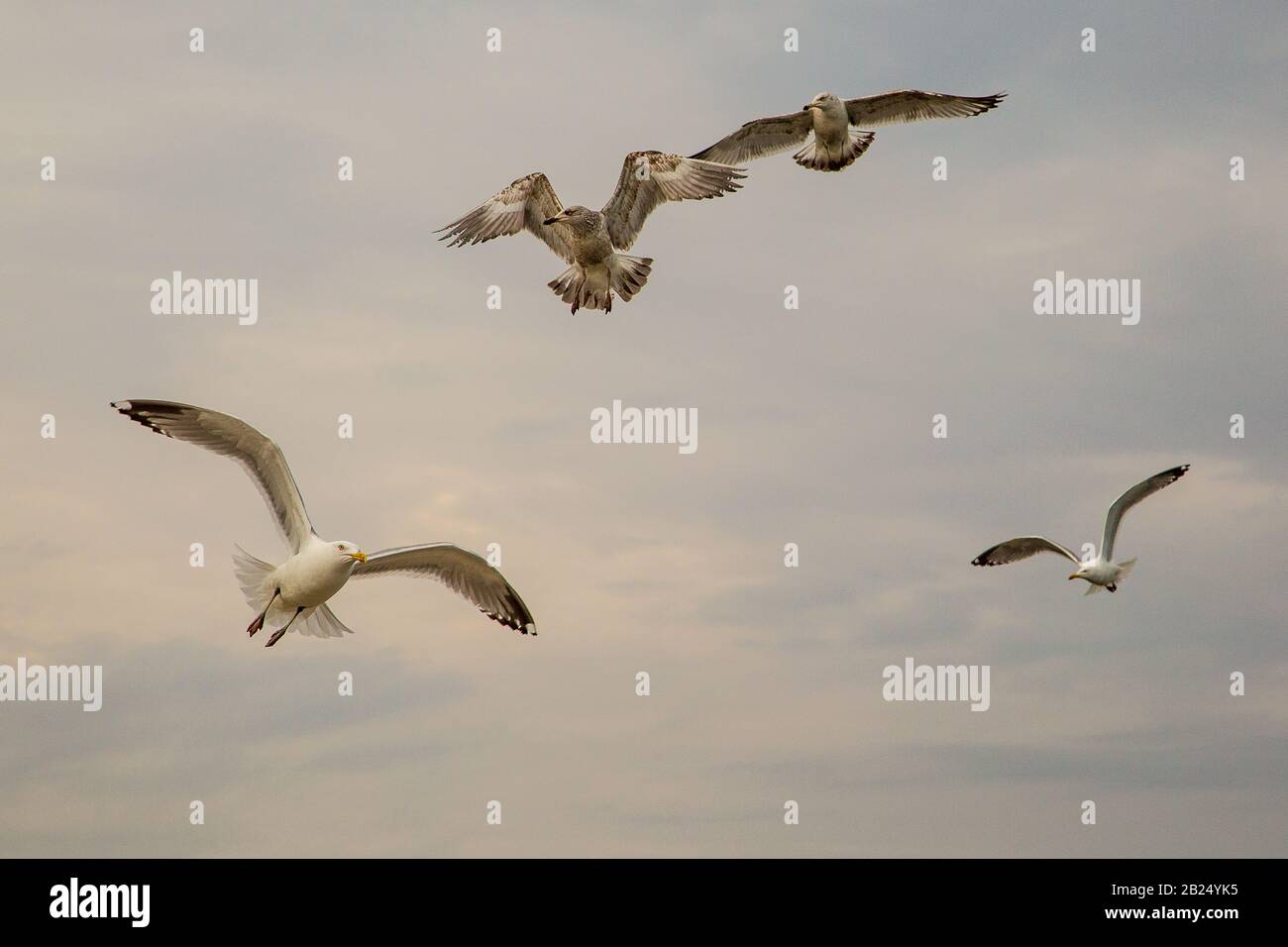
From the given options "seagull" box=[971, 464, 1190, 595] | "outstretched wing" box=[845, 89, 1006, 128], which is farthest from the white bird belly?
"seagull" box=[971, 464, 1190, 595]

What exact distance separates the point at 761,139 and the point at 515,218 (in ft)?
12.5

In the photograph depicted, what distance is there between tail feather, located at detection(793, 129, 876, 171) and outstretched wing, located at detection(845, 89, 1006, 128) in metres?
0.42

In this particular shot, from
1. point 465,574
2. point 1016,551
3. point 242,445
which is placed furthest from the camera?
point 1016,551

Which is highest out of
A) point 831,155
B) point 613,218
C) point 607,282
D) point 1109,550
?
point 831,155

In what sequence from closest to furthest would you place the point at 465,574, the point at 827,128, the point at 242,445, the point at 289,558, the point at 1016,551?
the point at 242,445, the point at 289,558, the point at 465,574, the point at 827,128, the point at 1016,551

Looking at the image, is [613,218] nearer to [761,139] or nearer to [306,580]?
[761,139]

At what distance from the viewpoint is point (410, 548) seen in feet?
52.6

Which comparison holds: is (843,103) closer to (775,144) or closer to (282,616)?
(775,144)

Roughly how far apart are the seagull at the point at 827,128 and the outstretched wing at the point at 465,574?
7418mm

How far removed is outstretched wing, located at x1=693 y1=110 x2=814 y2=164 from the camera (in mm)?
21328

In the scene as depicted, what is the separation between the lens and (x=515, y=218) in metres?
20.4

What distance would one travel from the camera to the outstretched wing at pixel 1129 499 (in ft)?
83.9

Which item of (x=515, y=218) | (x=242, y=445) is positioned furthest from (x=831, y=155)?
(x=242, y=445)

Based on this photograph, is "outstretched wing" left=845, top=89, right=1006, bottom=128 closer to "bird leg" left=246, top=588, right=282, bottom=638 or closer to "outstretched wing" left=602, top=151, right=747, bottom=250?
"outstretched wing" left=602, top=151, right=747, bottom=250
